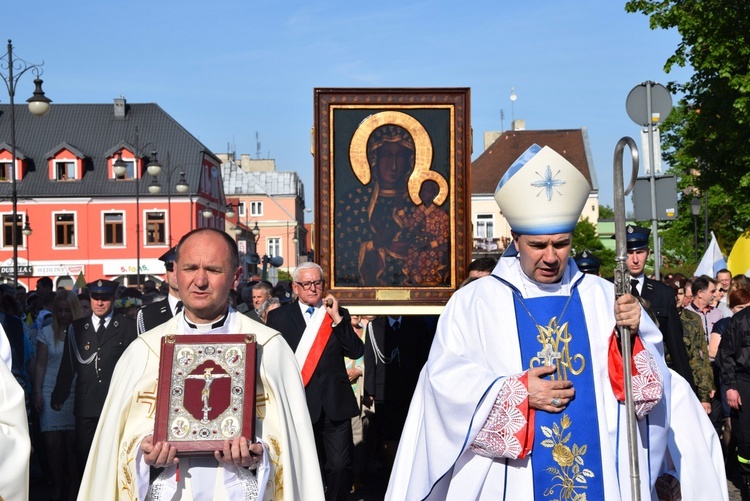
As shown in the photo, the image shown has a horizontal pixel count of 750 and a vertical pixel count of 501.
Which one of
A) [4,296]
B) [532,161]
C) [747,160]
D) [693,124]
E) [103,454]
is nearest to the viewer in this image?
[103,454]

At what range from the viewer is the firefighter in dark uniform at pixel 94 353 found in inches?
392

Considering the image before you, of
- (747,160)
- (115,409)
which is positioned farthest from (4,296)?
(747,160)

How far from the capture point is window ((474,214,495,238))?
75625 millimetres

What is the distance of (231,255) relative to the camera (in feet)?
16.9

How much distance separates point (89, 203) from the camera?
67688 millimetres

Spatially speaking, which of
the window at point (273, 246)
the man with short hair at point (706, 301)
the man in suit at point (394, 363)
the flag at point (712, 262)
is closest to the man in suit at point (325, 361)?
the man in suit at point (394, 363)

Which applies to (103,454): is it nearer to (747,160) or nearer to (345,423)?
(345,423)

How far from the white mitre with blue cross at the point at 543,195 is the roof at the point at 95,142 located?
62.7m

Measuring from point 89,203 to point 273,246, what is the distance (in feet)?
121

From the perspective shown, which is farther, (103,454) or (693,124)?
(693,124)

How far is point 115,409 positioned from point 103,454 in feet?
0.63

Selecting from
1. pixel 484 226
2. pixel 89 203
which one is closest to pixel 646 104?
pixel 89 203

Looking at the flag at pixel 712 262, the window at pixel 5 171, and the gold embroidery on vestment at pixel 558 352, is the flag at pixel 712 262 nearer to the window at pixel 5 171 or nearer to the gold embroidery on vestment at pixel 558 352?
the gold embroidery on vestment at pixel 558 352

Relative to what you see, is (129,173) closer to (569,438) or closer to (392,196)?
(392,196)
